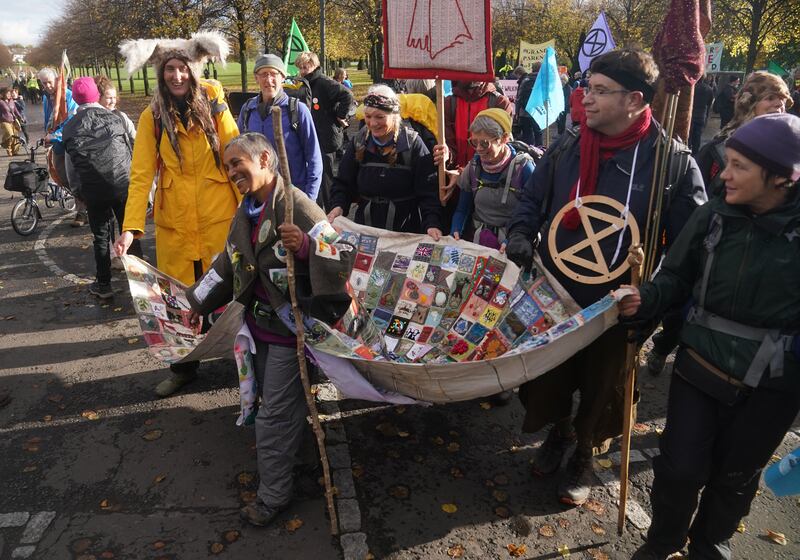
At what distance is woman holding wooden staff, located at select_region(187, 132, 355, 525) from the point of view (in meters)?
2.99

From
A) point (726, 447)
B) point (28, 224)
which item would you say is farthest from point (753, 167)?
point (28, 224)

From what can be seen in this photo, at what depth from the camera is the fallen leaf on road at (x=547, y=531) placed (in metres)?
3.23

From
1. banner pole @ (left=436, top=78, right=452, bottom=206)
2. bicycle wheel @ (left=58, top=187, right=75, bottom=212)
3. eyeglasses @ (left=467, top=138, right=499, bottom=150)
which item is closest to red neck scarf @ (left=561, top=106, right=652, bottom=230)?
eyeglasses @ (left=467, top=138, right=499, bottom=150)

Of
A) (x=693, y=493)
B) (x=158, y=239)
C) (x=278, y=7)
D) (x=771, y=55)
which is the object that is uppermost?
(x=278, y=7)

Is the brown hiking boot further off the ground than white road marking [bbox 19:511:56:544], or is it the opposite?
the brown hiking boot

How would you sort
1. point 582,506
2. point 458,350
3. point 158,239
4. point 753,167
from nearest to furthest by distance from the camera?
point 753,167 → point 582,506 → point 458,350 → point 158,239

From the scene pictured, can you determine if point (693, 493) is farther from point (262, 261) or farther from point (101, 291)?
point (101, 291)

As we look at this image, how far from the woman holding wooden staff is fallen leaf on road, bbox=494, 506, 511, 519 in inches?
46.3

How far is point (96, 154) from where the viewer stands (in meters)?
6.07

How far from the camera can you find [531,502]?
3.48m

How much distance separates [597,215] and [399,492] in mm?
1949

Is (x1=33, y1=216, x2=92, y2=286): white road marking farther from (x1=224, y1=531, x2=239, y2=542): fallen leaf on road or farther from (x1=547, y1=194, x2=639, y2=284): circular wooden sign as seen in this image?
(x1=547, y1=194, x2=639, y2=284): circular wooden sign

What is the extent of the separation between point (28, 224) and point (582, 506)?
8881mm

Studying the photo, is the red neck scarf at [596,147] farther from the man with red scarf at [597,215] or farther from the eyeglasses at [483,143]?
the eyeglasses at [483,143]
